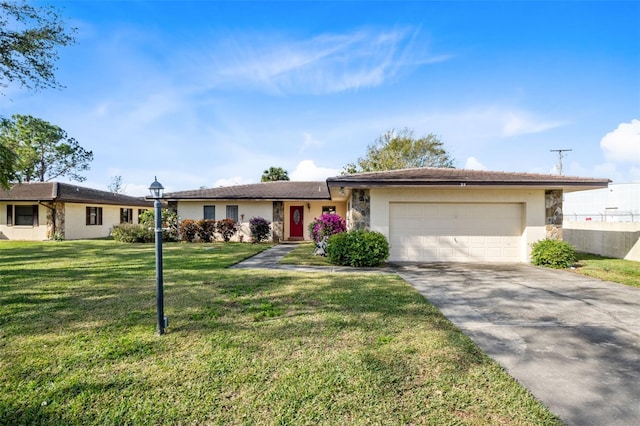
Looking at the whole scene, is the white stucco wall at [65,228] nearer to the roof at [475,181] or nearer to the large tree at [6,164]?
the large tree at [6,164]

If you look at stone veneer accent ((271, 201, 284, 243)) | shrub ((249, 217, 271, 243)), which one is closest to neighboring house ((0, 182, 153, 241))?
shrub ((249, 217, 271, 243))

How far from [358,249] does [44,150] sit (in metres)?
37.7

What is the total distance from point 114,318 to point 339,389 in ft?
11.7

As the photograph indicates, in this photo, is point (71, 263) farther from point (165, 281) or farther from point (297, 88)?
point (297, 88)

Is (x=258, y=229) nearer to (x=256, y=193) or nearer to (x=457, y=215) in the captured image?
(x=256, y=193)

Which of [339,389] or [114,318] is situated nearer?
[339,389]

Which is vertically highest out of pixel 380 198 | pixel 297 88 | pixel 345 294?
pixel 297 88

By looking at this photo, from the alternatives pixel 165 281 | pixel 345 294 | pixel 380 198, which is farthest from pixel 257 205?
A: pixel 345 294

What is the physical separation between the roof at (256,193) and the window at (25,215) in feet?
27.4

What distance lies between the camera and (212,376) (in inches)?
112

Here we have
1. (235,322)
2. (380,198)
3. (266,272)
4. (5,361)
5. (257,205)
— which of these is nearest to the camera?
(5,361)

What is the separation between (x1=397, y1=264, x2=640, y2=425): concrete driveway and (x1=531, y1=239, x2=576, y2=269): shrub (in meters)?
1.82

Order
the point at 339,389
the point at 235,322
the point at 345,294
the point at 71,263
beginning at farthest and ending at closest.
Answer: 1. the point at 71,263
2. the point at 345,294
3. the point at 235,322
4. the point at 339,389

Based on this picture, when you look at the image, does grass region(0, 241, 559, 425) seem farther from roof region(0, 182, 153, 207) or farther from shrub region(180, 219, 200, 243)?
roof region(0, 182, 153, 207)
